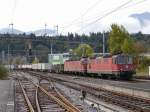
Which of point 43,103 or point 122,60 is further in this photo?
point 122,60

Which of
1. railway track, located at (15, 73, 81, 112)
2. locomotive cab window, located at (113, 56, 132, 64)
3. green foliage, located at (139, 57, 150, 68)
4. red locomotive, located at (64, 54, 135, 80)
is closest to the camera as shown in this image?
railway track, located at (15, 73, 81, 112)

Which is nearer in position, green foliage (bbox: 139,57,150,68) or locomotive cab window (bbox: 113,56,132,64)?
locomotive cab window (bbox: 113,56,132,64)

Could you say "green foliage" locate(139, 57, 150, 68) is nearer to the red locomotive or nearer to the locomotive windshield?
the red locomotive

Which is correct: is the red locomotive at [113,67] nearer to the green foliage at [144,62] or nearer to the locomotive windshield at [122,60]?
the locomotive windshield at [122,60]

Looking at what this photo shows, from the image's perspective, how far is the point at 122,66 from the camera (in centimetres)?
4919

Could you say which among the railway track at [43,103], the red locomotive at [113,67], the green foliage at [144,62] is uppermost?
the green foliage at [144,62]

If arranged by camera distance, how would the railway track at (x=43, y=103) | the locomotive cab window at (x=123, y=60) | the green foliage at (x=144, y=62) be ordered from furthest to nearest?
the green foliage at (x=144, y=62)
the locomotive cab window at (x=123, y=60)
the railway track at (x=43, y=103)

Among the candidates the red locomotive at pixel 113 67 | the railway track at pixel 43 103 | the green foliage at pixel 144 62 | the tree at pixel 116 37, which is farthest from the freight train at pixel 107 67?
the railway track at pixel 43 103

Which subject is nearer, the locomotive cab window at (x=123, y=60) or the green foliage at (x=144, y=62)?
the locomotive cab window at (x=123, y=60)

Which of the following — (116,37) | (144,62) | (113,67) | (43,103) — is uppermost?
(116,37)

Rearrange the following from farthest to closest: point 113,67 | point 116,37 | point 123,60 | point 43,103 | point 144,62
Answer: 1. point 144,62
2. point 116,37
3. point 113,67
4. point 123,60
5. point 43,103

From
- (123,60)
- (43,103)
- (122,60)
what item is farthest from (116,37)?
(43,103)

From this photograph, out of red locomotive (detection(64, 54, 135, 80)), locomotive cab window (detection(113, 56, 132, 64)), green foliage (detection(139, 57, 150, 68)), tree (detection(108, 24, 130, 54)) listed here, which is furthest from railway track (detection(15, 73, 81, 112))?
green foliage (detection(139, 57, 150, 68))

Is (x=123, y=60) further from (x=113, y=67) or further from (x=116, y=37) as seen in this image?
(x=116, y=37)
